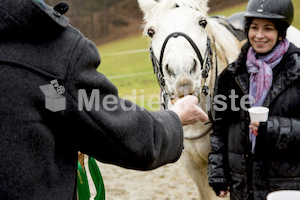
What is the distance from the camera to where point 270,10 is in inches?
86.7

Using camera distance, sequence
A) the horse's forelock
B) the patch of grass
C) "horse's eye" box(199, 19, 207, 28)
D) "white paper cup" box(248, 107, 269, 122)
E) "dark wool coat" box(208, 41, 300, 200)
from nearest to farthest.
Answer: "white paper cup" box(248, 107, 269, 122), "dark wool coat" box(208, 41, 300, 200), "horse's eye" box(199, 19, 207, 28), the horse's forelock, the patch of grass

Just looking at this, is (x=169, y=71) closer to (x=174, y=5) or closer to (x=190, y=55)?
(x=190, y=55)

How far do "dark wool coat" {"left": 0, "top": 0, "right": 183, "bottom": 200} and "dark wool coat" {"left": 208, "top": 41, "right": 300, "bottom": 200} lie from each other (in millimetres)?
1198

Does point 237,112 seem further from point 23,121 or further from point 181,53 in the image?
point 23,121

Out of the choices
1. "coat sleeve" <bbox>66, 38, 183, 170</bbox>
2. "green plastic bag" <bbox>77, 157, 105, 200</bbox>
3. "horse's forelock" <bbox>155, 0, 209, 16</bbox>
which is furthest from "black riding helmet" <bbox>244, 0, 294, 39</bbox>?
"green plastic bag" <bbox>77, 157, 105, 200</bbox>

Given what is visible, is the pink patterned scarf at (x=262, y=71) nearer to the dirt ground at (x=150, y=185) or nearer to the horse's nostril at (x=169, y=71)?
the horse's nostril at (x=169, y=71)

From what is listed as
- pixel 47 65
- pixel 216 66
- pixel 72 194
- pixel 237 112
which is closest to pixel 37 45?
pixel 47 65

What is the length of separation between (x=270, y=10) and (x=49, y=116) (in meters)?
1.75

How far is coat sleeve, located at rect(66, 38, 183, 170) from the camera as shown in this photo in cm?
102

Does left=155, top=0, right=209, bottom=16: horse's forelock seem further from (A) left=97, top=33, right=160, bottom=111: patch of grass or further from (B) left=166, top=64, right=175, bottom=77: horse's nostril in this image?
(A) left=97, top=33, right=160, bottom=111: patch of grass

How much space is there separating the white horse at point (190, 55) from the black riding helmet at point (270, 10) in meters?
0.36

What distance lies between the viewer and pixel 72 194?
3.79 feet

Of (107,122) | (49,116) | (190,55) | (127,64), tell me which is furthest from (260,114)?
(127,64)

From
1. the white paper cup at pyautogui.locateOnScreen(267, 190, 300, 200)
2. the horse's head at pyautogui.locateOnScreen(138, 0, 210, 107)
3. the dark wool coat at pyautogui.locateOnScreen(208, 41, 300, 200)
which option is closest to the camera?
the white paper cup at pyautogui.locateOnScreen(267, 190, 300, 200)
